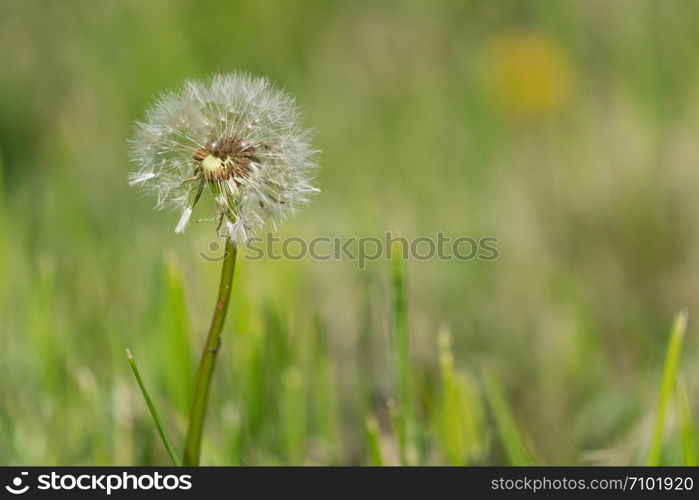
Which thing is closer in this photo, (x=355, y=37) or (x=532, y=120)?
(x=532, y=120)

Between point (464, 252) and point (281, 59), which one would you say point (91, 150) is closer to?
point (281, 59)

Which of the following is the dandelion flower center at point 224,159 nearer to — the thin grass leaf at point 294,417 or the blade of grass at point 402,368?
the blade of grass at point 402,368

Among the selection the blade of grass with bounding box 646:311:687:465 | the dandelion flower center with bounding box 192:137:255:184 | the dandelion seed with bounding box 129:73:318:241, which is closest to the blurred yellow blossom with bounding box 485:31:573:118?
the blade of grass with bounding box 646:311:687:465

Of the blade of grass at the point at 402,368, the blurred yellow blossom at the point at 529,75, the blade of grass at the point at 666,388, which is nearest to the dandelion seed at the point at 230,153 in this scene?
the blade of grass at the point at 402,368

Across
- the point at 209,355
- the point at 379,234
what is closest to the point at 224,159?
the point at 209,355

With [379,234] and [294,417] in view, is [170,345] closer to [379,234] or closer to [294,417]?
[294,417]

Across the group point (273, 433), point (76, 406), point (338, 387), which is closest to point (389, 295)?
point (338, 387)

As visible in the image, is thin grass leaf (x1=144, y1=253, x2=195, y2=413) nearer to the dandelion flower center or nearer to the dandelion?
the dandelion
